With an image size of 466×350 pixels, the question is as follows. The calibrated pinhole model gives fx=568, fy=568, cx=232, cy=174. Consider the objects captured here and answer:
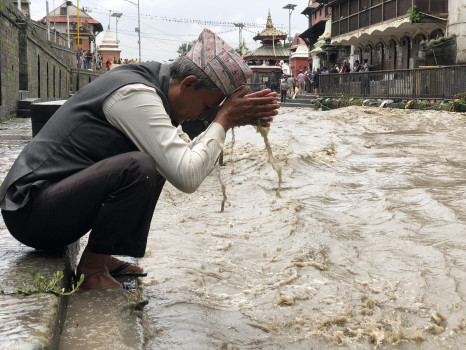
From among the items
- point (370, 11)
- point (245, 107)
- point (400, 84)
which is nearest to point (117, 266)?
point (245, 107)

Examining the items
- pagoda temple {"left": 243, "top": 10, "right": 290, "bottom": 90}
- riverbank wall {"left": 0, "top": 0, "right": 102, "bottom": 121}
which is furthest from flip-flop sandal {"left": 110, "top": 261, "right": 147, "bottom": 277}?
pagoda temple {"left": 243, "top": 10, "right": 290, "bottom": 90}

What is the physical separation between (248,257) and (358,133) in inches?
411

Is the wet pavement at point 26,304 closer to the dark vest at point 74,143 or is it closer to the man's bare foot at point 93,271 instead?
the man's bare foot at point 93,271

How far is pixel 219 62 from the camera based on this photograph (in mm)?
2412

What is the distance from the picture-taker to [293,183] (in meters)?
7.46

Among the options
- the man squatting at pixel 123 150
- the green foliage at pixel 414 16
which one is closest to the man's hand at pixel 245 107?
the man squatting at pixel 123 150

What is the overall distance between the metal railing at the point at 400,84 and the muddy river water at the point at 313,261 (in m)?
9.53

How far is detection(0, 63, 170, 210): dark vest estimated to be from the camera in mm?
2371

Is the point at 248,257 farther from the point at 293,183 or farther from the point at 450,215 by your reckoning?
the point at 293,183

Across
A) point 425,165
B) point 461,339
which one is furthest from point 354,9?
point 461,339

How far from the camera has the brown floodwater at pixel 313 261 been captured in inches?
107

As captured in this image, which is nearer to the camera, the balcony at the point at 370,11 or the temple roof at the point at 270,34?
the balcony at the point at 370,11

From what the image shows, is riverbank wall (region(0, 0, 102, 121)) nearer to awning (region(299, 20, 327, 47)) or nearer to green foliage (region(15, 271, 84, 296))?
green foliage (region(15, 271, 84, 296))

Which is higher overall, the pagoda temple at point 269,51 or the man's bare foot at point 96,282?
the pagoda temple at point 269,51
